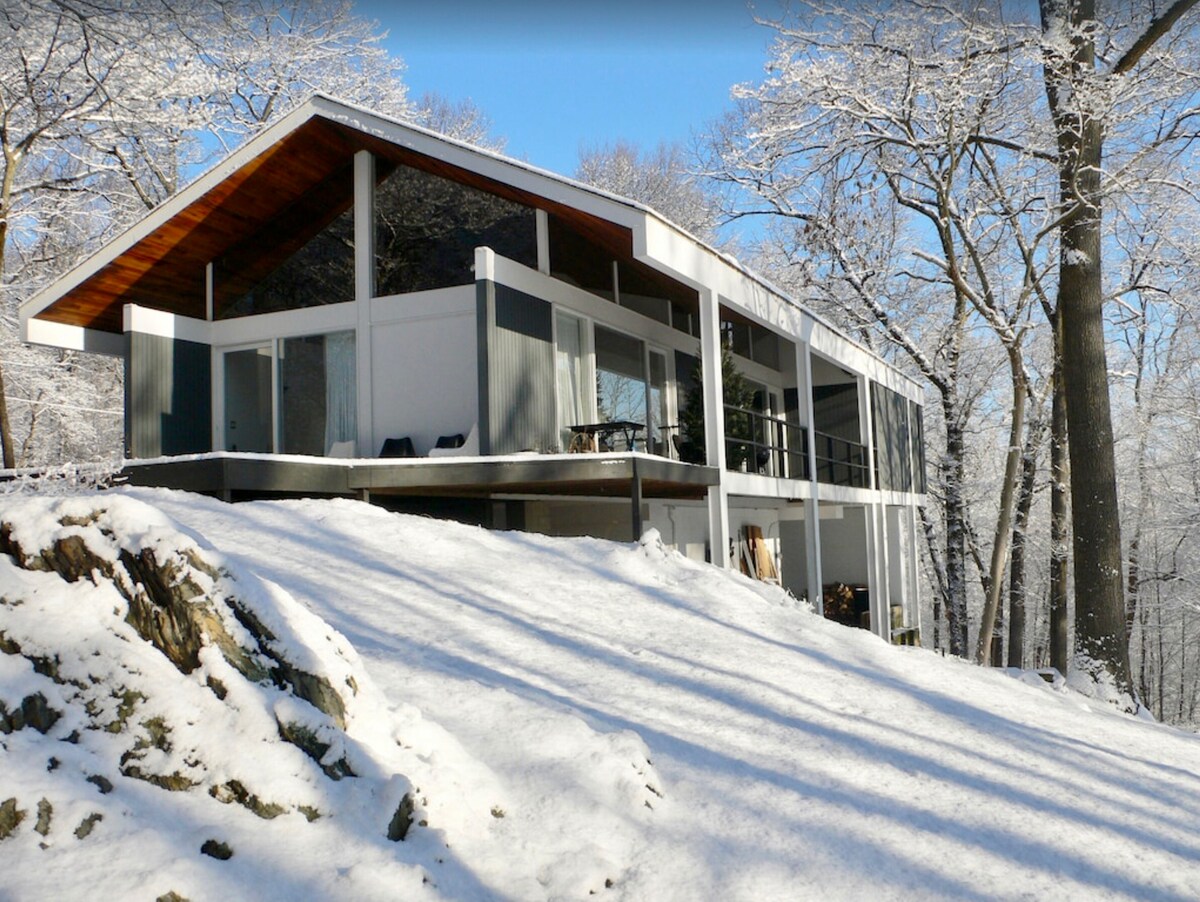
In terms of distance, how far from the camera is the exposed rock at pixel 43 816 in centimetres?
300

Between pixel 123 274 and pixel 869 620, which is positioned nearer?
pixel 123 274

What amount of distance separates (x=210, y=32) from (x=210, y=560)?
20.5 ft

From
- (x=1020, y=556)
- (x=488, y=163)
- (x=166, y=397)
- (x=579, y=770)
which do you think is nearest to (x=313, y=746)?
(x=579, y=770)

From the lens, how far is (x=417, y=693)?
16.2 feet

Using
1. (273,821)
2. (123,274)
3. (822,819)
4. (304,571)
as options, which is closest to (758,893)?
(822,819)

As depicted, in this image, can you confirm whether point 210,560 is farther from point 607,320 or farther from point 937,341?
point 937,341

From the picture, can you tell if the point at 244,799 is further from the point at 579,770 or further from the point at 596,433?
the point at 596,433

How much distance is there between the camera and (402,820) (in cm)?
360

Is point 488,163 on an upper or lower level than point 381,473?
upper

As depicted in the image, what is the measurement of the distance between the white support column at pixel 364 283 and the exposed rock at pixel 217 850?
33.1 feet

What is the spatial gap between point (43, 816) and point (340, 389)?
1078cm

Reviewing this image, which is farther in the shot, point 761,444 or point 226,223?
point 226,223

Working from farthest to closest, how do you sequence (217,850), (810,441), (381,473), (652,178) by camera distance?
(652,178)
(810,441)
(381,473)
(217,850)

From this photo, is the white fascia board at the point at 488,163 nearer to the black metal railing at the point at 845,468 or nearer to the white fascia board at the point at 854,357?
the white fascia board at the point at 854,357
